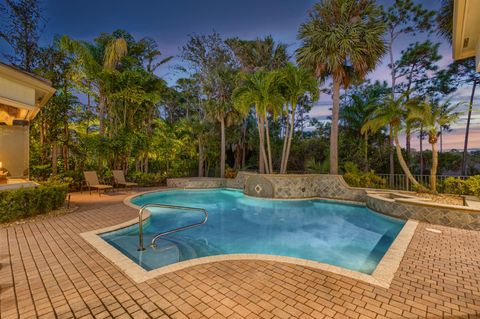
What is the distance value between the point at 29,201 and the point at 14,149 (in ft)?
17.5

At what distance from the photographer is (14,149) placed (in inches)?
382

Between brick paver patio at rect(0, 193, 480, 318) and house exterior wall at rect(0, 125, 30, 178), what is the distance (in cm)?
757

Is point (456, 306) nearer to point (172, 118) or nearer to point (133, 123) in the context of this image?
point (133, 123)

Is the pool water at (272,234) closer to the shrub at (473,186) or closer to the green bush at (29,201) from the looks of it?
the green bush at (29,201)

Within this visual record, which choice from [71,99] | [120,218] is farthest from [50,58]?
[120,218]

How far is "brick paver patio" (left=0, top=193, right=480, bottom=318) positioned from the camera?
99.5 inches

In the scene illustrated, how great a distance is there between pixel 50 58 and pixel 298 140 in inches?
708

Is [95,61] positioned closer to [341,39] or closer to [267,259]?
[341,39]

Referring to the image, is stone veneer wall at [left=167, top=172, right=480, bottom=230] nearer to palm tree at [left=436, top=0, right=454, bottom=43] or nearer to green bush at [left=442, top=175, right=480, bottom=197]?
green bush at [left=442, top=175, right=480, bottom=197]

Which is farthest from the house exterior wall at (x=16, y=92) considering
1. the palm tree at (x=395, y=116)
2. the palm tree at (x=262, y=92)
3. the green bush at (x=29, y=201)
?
the palm tree at (x=395, y=116)

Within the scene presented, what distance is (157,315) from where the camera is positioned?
2459mm

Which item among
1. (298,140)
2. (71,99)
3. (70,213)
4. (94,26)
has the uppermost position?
(94,26)

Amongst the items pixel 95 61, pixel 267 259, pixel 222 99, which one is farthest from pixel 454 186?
pixel 95 61

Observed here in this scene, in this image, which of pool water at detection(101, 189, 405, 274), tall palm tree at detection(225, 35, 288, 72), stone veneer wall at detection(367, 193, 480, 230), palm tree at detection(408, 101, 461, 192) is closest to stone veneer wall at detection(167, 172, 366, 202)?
pool water at detection(101, 189, 405, 274)
